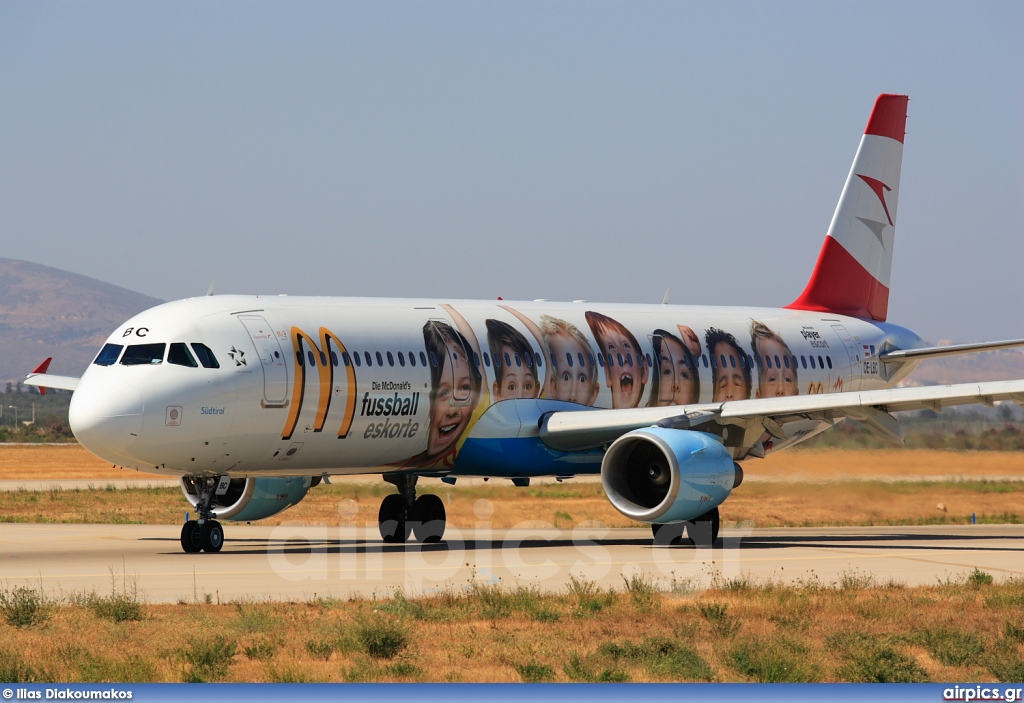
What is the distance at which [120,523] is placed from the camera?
35188 mm

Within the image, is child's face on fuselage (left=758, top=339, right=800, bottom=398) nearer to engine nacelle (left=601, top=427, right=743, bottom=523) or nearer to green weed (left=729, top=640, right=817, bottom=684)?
engine nacelle (left=601, top=427, right=743, bottom=523)

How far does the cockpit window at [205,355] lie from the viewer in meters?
24.4

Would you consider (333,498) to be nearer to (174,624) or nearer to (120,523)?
(120,523)

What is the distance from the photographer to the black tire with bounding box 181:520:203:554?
25141 mm

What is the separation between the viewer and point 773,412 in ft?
90.6

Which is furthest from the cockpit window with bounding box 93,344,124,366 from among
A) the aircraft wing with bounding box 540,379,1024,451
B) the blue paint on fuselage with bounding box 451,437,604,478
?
the aircraft wing with bounding box 540,379,1024,451

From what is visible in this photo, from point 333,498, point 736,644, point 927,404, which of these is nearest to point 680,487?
point 927,404

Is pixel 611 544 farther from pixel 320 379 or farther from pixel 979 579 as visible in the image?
pixel 979 579

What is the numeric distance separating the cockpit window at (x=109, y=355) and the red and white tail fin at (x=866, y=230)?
19.3 meters

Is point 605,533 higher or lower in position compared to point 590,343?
lower

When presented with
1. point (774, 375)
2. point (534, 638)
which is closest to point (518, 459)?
point (774, 375)

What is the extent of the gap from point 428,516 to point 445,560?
6.42 m

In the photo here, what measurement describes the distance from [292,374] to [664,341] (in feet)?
33.6

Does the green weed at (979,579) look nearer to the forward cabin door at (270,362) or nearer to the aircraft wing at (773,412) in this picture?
the aircraft wing at (773,412)
